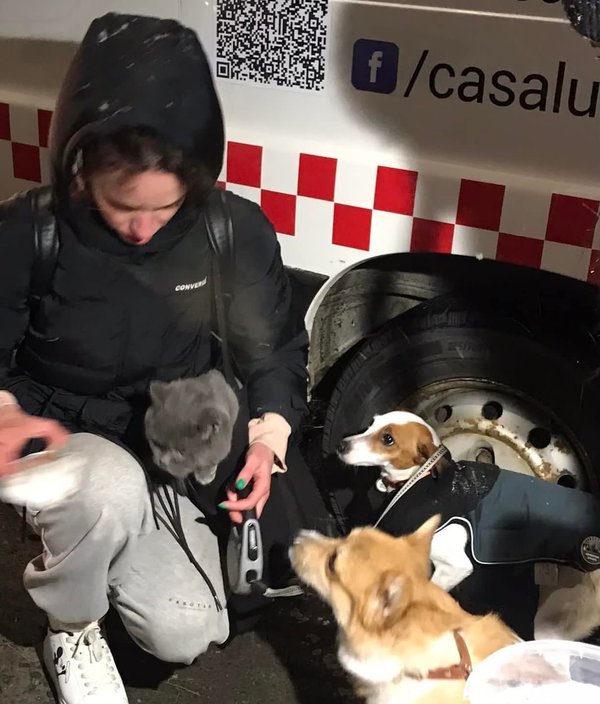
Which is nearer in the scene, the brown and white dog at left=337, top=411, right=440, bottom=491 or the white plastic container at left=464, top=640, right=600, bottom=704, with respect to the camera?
the white plastic container at left=464, top=640, right=600, bottom=704

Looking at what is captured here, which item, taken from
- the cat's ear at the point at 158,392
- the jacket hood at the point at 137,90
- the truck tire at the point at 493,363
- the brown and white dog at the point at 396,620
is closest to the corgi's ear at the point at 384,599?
the brown and white dog at the point at 396,620

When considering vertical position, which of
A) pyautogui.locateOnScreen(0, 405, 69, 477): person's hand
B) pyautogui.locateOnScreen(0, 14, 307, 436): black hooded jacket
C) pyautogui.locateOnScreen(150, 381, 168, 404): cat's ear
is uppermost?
pyautogui.locateOnScreen(0, 14, 307, 436): black hooded jacket

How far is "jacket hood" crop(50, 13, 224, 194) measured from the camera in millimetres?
877

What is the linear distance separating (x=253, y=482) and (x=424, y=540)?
0.22m

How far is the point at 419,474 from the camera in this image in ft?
3.83

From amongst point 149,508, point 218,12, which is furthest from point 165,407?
point 218,12

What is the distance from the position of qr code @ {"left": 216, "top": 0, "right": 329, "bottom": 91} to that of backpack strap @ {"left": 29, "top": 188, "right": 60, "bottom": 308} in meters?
0.25

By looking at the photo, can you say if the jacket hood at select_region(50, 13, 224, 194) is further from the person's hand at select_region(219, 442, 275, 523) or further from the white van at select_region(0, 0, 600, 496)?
the person's hand at select_region(219, 442, 275, 523)

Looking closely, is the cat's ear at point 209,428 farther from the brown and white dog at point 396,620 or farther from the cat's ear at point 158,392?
the brown and white dog at point 396,620

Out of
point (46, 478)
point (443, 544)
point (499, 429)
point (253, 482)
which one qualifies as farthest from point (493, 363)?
point (46, 478)

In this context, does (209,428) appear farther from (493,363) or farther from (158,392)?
(493,363)

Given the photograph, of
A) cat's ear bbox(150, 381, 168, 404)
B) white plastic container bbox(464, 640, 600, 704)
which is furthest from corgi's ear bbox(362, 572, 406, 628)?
cat's ear bbox(150, 381, 168, 404)

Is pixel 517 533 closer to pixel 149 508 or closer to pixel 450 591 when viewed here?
pixel 450 591

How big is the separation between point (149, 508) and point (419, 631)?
A: 36 centimetres
